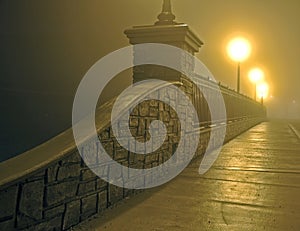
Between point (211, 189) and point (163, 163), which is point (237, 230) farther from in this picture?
→ point (163, 163)

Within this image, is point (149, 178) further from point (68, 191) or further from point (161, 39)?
point (161, 39)

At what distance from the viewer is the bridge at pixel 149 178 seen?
8.69 feet

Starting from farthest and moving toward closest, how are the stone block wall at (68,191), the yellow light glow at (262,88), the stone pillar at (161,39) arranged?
the yellow light glow at (262,88) < the stone pillar at (161,39) < the stone block wall at (68,191)

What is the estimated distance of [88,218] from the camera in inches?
125

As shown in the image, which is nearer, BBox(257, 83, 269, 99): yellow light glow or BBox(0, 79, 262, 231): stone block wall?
BBox(0, 79, 262, 231): stone block wall

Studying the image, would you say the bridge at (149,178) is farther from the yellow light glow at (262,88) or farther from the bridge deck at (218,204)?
the yellow light glow at (262,88)

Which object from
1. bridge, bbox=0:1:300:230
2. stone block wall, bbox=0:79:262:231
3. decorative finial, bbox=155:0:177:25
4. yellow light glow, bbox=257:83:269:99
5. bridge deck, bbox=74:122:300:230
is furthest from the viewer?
yellow light glow, bbox=257:83:269:99

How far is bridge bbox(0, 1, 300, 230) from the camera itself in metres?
2.65

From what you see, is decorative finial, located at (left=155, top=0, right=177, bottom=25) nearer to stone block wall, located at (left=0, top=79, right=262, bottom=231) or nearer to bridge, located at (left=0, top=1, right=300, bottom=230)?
bridge, located at (left=0, top=1, right=300, bottom=230)

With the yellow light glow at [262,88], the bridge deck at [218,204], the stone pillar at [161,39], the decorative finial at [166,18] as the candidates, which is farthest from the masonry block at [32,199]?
the yellow light glow at [262,88]

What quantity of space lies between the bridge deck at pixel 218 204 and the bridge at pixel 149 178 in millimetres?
11

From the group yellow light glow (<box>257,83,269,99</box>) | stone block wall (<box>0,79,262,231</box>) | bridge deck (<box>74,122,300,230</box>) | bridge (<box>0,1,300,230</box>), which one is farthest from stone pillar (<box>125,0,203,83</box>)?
yellow light glow (<box>257,83,269,99</box>)

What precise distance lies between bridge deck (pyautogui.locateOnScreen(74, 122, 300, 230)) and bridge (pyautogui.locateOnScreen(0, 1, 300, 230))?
0.01 m

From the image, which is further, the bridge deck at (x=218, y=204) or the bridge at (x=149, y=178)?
the bridge deck at (x=218, y=204)
